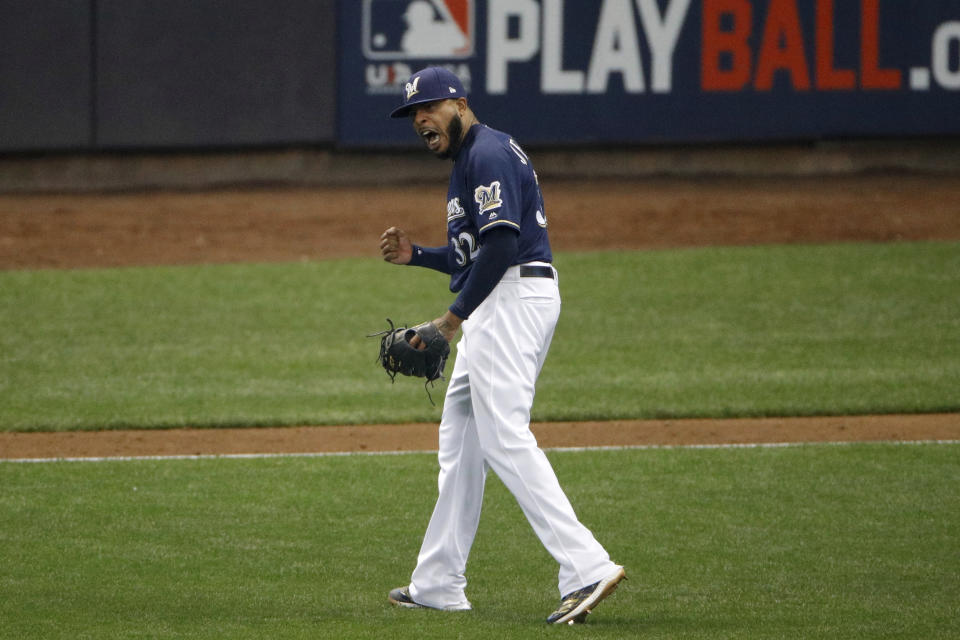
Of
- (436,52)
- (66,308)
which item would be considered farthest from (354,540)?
(436,52)

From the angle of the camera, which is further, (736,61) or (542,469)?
(736,61)

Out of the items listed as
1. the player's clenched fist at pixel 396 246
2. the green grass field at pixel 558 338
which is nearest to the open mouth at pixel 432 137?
the player's clenched fist at pixel 396 246

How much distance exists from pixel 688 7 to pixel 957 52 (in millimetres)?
3779

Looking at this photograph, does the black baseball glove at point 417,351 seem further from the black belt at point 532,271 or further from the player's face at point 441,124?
Answer: the player's face at point 441,124

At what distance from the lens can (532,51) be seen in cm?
1800

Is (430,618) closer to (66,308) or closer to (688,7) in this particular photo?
(66,308)

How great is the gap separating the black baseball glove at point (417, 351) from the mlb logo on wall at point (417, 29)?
13.6 metres

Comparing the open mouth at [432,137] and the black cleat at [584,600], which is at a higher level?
the open mouth at [432,137]

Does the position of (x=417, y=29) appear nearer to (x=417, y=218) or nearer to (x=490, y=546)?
(x=417, y=218)

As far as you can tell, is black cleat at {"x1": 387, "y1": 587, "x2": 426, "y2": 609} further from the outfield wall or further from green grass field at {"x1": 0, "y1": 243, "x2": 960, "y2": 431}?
the outfield wall

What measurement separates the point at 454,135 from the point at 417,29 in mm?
13616

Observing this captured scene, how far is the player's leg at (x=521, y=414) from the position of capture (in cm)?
434

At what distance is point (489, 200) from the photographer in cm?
432

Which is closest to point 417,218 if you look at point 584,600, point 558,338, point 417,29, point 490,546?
point 417,29
